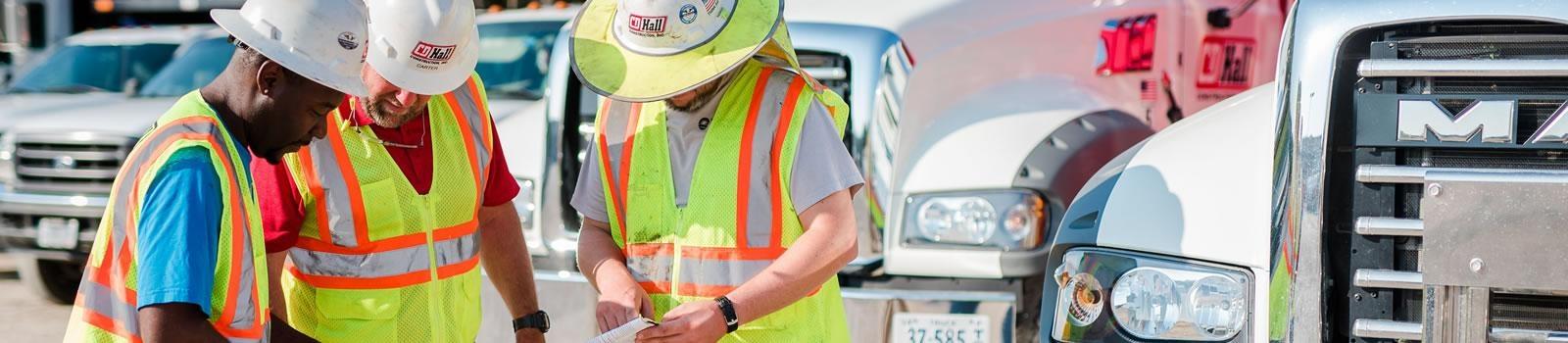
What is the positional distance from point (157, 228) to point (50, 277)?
25.4ft

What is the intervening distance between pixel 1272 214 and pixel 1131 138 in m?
2.36

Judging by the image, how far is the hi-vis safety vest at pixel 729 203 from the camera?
328 centimetres

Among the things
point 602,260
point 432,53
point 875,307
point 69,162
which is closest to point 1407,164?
point 602,260

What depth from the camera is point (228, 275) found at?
8.42ft

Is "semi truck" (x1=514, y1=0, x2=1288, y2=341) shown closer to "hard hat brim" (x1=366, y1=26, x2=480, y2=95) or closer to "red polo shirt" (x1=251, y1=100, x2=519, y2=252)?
"red polo shirt" (x1=251, y1=100, x2=519, y2=252)

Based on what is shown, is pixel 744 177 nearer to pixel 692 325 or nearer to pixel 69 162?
pixel 692 325

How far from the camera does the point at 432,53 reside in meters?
3.19

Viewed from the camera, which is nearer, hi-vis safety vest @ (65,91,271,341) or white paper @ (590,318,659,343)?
hi-vis safety vest @ (65,91,271,341)

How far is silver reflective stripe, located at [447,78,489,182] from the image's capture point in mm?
3537

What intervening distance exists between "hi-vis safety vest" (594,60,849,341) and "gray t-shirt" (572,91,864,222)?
0.06 ft

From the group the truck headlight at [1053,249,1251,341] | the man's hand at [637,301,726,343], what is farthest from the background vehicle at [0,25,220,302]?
the truck headlight at [1053,249,1251,341]

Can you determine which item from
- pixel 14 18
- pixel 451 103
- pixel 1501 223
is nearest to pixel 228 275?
pixel 451 103

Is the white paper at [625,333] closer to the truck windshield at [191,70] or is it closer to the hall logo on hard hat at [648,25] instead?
the hall logo on hard hat at [648,25]

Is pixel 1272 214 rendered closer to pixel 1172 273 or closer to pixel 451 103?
pixel 1172 273
